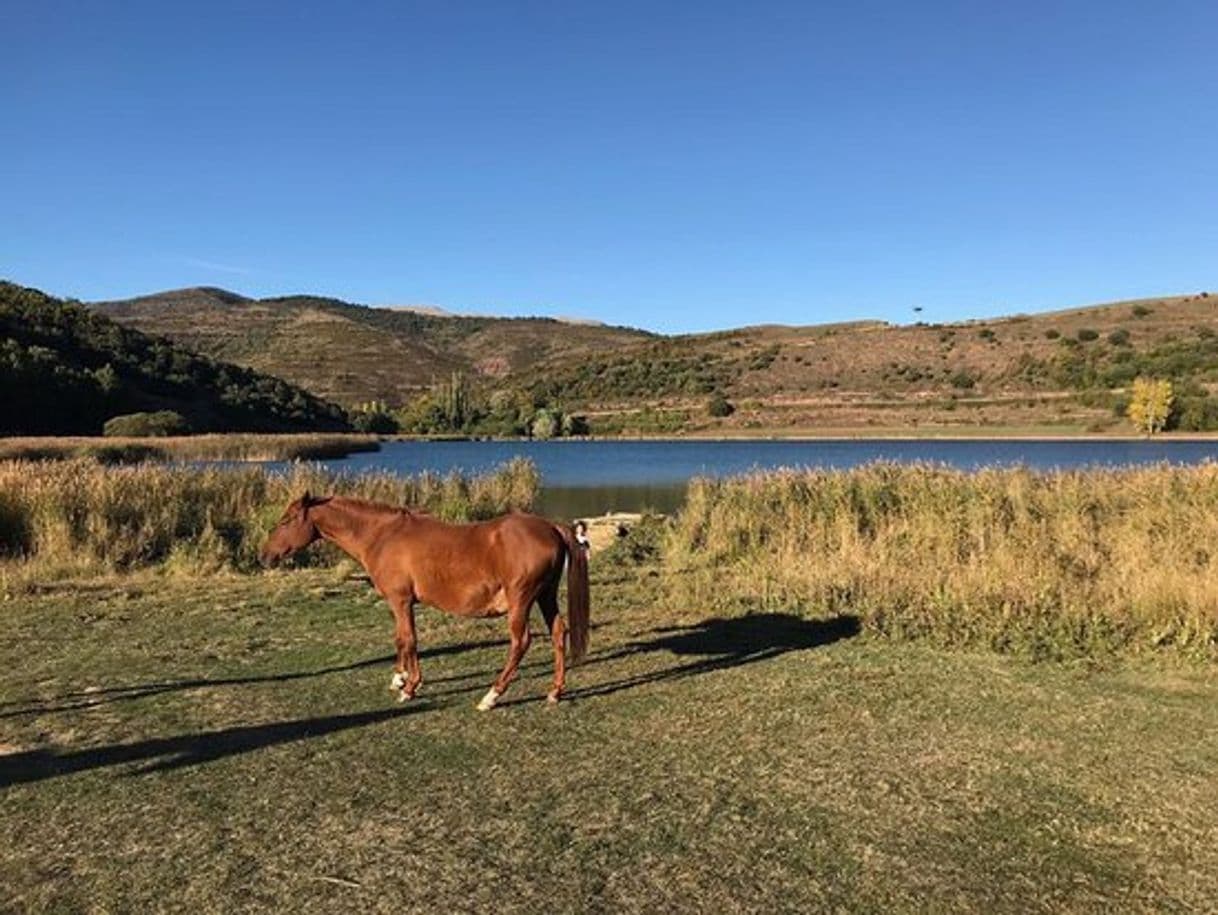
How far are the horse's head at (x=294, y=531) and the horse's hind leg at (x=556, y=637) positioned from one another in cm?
198

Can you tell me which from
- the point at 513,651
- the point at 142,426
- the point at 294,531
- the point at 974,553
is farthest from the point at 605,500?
the point at 142,426

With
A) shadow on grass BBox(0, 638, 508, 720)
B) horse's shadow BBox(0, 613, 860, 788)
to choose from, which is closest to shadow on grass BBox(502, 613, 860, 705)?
horse's shadow BBox(0, 613, 860, 788)

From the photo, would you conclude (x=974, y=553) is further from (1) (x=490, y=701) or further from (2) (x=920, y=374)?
(2) (x=920, y=374)

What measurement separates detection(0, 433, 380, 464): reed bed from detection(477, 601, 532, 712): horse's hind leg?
29878mm

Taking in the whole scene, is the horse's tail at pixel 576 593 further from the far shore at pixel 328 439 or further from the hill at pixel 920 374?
the hill at pixel 920 374

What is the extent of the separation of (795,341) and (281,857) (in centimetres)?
11480

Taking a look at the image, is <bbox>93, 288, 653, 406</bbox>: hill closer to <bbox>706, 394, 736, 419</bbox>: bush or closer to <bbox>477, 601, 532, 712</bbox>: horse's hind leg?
<bbox>706, 394, 736, 419</bbox>: bush

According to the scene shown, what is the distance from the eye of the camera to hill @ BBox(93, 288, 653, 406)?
15112 centimetres

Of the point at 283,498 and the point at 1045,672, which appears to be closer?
the point at 1045,672

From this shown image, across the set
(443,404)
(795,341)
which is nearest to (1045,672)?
(443,404)

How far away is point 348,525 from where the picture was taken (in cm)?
763

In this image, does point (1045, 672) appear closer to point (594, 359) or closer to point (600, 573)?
point (600, 573)

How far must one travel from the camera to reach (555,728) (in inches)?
255

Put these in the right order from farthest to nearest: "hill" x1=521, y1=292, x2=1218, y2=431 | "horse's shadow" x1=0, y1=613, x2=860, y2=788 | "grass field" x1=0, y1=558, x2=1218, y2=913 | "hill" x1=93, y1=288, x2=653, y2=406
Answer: "hill" x1=93, y1=288, x2=653, y2=406 < "hill" x1=521, y1=292, x2=1218, y2=431 < "horse's shadow" x1=0, y1=613, x2=860, y2=788 < "grass field" x1=0, y1=558, x2=1218, y2=913
